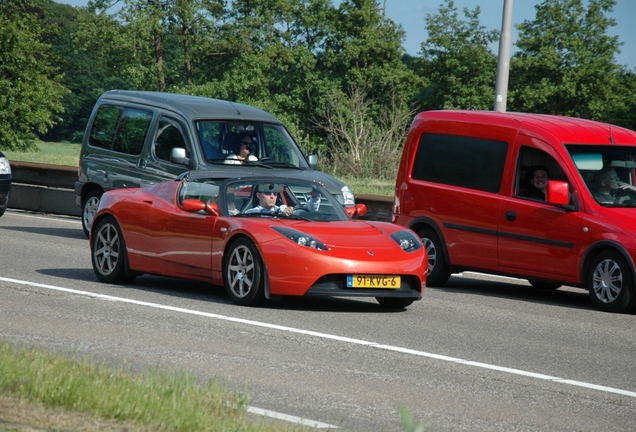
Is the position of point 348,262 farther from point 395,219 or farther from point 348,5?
point 348,5

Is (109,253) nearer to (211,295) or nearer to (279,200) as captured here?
(211,295)

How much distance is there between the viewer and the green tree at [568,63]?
264 ft

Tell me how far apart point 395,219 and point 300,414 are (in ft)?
28.9

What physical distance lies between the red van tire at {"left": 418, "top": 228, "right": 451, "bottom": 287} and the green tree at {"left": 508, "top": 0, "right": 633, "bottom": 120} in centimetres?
6618

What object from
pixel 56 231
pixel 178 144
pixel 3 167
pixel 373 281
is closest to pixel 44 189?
pixel 3 167

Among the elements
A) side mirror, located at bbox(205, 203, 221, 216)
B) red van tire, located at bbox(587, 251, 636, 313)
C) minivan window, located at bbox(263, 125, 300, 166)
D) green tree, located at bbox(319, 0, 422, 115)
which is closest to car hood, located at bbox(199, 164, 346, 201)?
minivan window, located at bbox(263, 125, 300, 166)

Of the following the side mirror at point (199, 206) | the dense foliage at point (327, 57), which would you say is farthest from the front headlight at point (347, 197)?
the dense foliage at point (327, 57)

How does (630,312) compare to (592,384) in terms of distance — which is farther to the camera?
(630,312)

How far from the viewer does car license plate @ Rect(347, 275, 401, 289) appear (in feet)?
35.7

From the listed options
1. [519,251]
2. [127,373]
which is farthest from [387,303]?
[127,373]

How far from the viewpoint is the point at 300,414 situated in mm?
6438

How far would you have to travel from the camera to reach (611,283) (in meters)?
12.3

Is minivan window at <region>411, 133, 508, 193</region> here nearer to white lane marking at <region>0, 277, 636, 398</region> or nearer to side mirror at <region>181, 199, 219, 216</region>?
side mirror at <region>181, 199, 219, 216</region>

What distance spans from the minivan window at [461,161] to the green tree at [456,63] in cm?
6756
